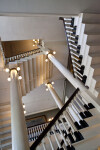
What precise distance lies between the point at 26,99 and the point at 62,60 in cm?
383

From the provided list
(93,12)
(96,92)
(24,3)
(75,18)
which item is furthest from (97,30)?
(24,3)

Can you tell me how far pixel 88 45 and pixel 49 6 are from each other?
3.68 feet

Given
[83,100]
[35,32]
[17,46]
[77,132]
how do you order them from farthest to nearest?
[17,46] < [35,32] < [83,100] < [77,132]

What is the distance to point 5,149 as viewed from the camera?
4047mm

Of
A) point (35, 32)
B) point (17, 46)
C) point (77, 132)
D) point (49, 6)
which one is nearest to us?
point (77, 132)

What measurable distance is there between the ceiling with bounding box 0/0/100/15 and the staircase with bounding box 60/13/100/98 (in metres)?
0.17

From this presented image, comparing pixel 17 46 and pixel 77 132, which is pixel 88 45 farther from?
pixel 17 46

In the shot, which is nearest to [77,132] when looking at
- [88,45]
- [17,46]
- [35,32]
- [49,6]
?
[88,45]

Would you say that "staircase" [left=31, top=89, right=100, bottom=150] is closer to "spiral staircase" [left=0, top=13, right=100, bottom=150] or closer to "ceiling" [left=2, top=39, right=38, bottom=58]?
"spiral staircase" [left=0, top=13, right=100, bottom=150]

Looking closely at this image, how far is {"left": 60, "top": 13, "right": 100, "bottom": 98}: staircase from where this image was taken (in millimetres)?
2367

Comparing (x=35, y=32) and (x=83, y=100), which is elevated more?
(x=35, y=32)

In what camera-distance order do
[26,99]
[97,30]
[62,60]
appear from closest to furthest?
[97,30]
[62,60]
[26,99]

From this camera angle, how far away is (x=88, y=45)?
7.73 ft

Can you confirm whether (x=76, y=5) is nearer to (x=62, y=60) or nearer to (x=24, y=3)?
(x=24, y=3)
